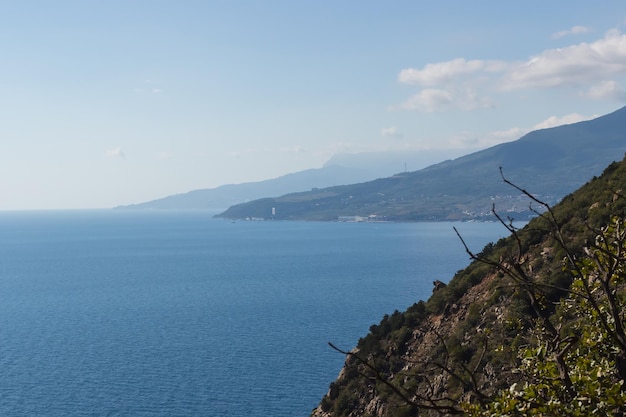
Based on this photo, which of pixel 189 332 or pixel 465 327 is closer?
pixel 465 327

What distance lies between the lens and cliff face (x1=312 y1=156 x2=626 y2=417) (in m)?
33.9

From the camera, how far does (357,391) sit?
41.2m

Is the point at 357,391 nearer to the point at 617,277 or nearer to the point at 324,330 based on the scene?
the point at 617,277

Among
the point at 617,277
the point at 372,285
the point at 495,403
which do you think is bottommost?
the point at 372,285

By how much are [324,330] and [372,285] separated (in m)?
42.9

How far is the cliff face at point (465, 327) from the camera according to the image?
33.9m

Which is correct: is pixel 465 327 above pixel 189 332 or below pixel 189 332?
above

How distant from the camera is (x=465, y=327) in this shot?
38.5m

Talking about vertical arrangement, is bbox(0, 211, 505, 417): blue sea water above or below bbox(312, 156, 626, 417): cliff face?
below

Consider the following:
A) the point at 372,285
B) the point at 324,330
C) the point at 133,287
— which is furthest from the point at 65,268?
the point at 324,330

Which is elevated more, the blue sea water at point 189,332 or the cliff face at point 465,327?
the cliff face at point 465,327

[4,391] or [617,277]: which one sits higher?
[617,277]

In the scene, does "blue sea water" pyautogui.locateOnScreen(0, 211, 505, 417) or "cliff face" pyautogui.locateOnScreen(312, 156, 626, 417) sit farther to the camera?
"blue sea water" pyautogui.locateOnScreen(0, 211, 505, 417)

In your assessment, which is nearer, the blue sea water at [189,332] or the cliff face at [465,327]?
the cliff face at [465,327]
